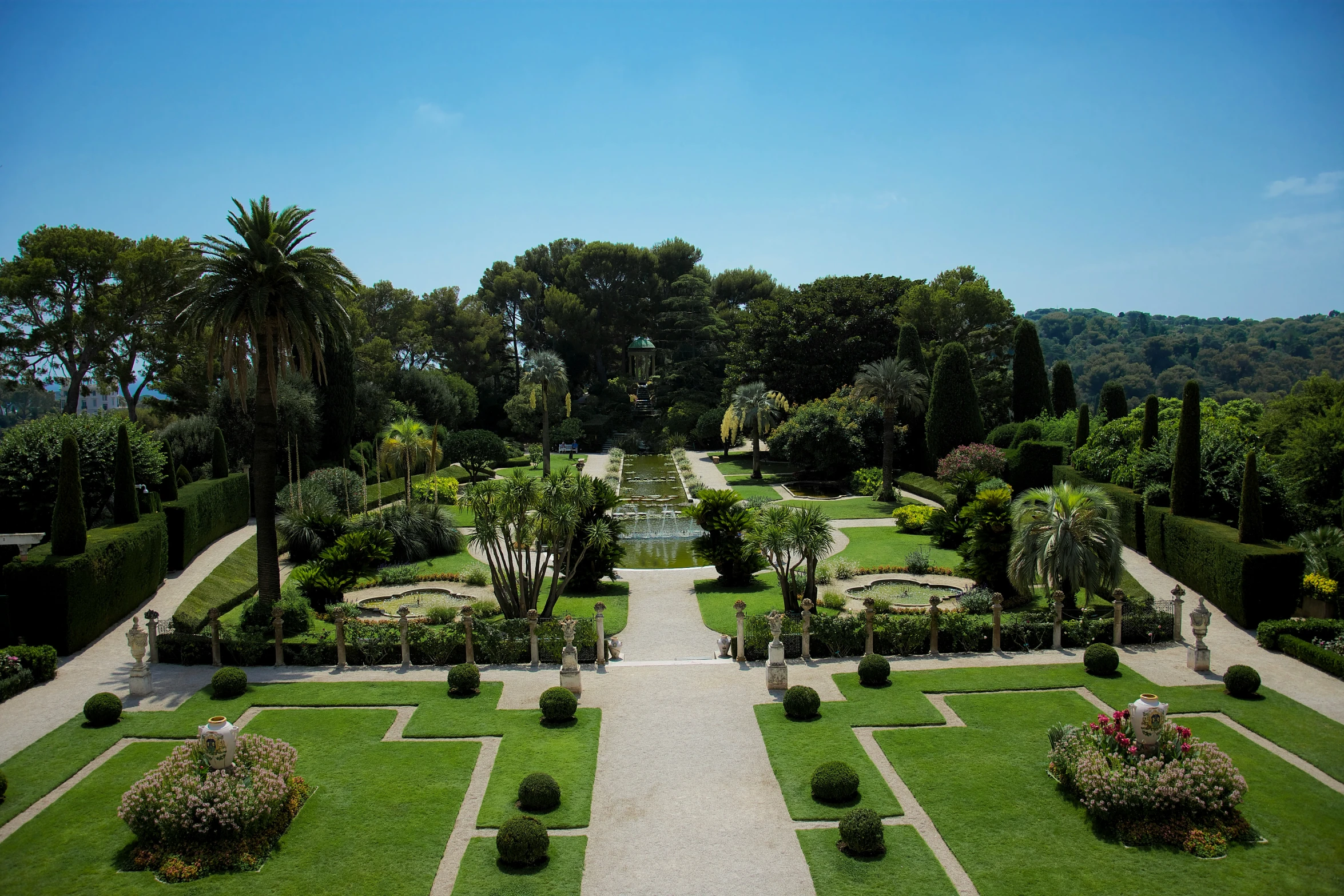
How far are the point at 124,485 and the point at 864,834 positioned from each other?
895 inches

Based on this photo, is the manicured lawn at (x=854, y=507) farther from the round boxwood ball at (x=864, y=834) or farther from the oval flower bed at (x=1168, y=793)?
the round boxwood ball at (x=864, y=834)

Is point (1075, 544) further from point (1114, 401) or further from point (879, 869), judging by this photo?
point (1114, 401)

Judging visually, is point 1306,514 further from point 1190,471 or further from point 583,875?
point 583,875

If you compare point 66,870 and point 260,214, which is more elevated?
point 260,214

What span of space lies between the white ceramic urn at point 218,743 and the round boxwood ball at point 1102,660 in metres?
16.6

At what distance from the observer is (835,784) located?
13.1 metres

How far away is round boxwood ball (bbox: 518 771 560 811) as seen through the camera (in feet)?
42.7

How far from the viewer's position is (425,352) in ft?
227

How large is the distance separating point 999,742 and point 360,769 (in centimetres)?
1125

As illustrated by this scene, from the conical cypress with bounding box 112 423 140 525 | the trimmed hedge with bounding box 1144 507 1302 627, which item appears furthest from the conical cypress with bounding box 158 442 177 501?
the trimmed hedge with bounding box 1144 507 1302 627

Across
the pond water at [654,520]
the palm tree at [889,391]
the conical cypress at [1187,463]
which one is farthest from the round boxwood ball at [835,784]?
the palm tree at [889,391]

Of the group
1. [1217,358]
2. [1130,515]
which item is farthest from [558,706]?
[1217,358]

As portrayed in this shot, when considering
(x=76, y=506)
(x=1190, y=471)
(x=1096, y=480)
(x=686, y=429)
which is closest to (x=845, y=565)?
(x=1190, y=471)

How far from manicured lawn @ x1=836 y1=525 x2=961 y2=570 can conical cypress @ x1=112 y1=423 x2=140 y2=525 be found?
22397 mm
